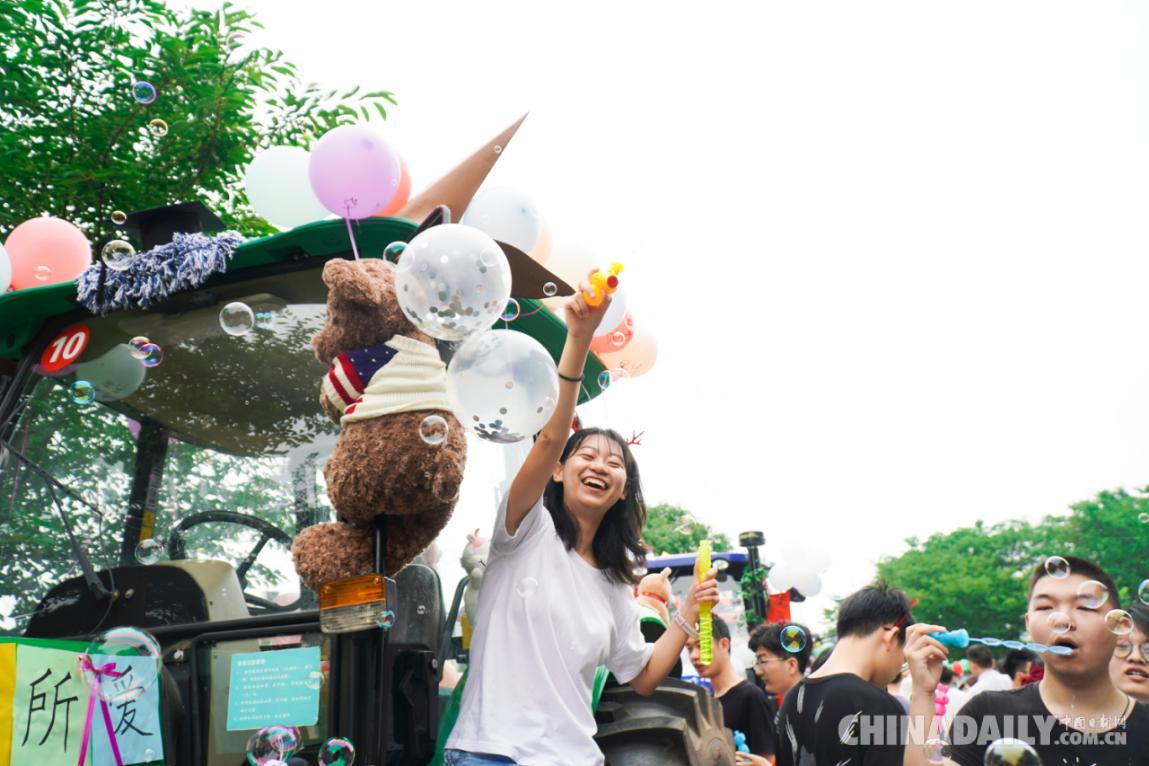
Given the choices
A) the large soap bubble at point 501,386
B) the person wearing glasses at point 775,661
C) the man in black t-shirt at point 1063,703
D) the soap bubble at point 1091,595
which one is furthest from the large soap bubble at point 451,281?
the person wearing glasses at point 775,661

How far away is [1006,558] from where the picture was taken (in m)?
55.8

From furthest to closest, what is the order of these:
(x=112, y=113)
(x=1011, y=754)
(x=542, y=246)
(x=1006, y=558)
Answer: (x=1006, y=558) → (x=112, y=113) → (x=542, y=246) → (x=1011, y=754)

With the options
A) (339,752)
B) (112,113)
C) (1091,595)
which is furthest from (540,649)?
(112,113)

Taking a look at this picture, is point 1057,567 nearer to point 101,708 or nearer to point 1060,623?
point 1060,623

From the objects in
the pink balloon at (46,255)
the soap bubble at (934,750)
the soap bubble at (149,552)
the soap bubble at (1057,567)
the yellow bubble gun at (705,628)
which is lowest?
the soap bubble at (934,750)

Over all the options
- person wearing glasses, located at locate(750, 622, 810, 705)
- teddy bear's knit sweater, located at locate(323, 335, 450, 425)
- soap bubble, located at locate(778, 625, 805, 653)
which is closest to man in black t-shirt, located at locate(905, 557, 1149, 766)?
soap bubble, located at locate(778, 625, 805, 653)

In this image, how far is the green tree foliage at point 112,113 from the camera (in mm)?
8984

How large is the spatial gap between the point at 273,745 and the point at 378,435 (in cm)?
87

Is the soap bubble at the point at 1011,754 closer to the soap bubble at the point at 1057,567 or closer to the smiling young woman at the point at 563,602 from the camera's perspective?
the soap bubble at the point at 1057,567

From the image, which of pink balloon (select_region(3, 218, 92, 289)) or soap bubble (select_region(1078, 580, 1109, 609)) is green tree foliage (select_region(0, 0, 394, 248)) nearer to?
pink balloon (select_region(3, 218, 92, 289))

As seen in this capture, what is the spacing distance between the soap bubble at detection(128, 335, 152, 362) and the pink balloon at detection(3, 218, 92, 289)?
6.01 feet

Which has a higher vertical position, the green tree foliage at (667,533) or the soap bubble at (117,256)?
the green tree foliage at (667,533)

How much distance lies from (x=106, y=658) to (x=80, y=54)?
8.42 meters

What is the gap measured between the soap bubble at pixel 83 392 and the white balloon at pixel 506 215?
148 cm
